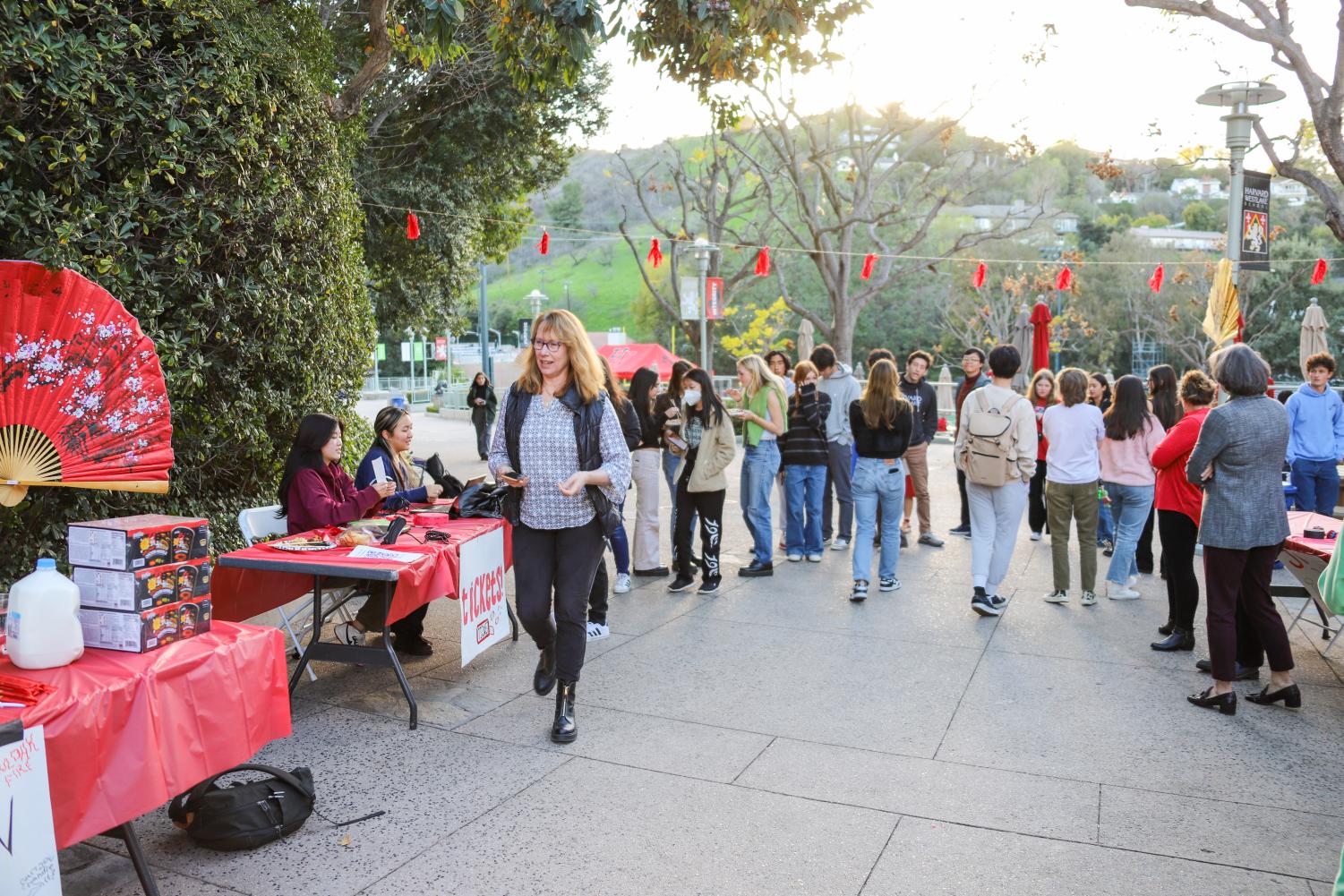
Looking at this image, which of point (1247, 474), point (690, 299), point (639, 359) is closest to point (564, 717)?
point (1247, 474)

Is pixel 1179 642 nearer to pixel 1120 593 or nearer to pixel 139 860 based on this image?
pixel 1120 593

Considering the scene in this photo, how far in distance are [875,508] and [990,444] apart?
3.63 ft

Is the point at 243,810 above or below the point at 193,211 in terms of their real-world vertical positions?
below

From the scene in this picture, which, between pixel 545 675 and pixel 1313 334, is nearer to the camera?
pixel 545 675

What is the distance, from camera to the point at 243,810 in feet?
11.4

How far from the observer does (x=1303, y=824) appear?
3705mm

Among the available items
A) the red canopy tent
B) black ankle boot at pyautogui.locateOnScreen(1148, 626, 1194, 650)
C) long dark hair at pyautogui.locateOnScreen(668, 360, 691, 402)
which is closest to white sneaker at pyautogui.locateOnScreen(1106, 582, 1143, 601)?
black ankle boot at pyautogui.locateOnScreen(1148, 626, 1194, 650)

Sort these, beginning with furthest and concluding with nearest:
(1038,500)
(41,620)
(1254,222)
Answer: (1254,222) < (1038,500) < (41,620)

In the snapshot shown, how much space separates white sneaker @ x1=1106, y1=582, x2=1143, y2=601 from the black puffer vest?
4.69 m

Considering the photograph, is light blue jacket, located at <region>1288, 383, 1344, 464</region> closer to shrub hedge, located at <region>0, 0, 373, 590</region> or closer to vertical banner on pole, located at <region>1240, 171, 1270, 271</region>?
vertical banner on pole, located at <region>1240, 171, 1270, 271</region>

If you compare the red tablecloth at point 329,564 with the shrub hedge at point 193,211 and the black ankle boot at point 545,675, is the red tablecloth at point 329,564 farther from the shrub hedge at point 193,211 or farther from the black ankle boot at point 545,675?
the shrub hedge at point 193,211

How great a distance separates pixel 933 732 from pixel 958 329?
48.1 metres

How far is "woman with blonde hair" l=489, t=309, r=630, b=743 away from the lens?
4.39 m

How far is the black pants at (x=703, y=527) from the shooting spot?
7488 millimetres
